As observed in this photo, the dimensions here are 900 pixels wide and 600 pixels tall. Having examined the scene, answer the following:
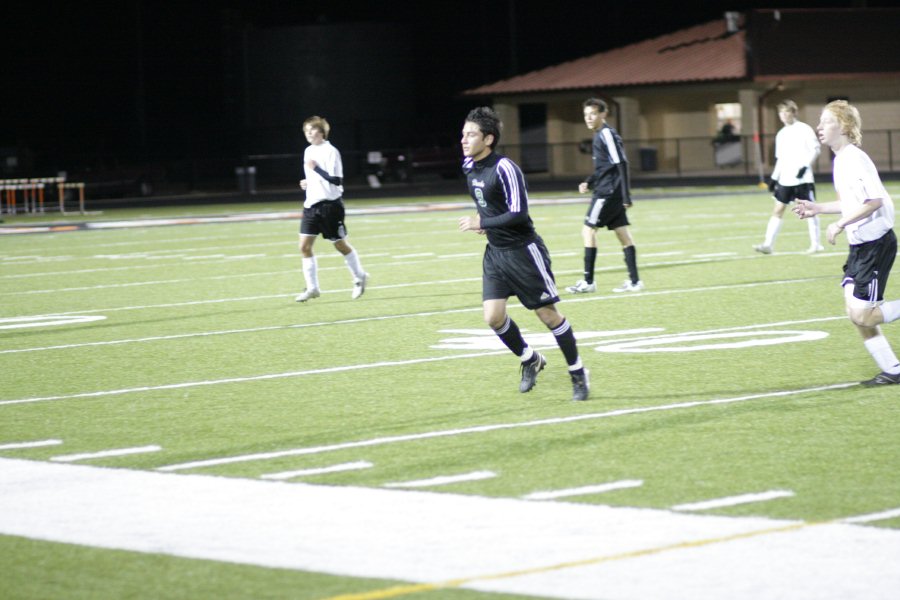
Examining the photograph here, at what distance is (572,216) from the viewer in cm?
3139

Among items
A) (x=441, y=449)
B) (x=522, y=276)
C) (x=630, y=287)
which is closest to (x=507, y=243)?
(x=522, y=276)

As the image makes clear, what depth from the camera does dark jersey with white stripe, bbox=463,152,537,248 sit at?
376 inches

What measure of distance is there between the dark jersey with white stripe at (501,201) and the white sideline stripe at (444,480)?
7.80 ft

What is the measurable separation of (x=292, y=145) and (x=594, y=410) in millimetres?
51583

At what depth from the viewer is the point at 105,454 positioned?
834 centimetres

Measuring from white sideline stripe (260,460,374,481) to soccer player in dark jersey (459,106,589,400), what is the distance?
2.01 metres

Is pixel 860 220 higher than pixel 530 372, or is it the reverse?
pixel 860 220

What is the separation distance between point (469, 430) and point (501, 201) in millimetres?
1635

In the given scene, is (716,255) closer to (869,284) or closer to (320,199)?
(320,199)

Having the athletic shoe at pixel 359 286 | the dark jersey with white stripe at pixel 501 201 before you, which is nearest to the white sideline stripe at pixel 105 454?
the dark jersey with white stripe at pixel 501 201

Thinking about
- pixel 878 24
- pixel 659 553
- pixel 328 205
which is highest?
pixel 878 24

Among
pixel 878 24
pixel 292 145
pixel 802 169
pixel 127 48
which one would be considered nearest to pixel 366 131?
pixel 292 145

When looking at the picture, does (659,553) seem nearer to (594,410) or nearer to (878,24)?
(594,410)

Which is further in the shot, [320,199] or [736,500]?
[320,199]
